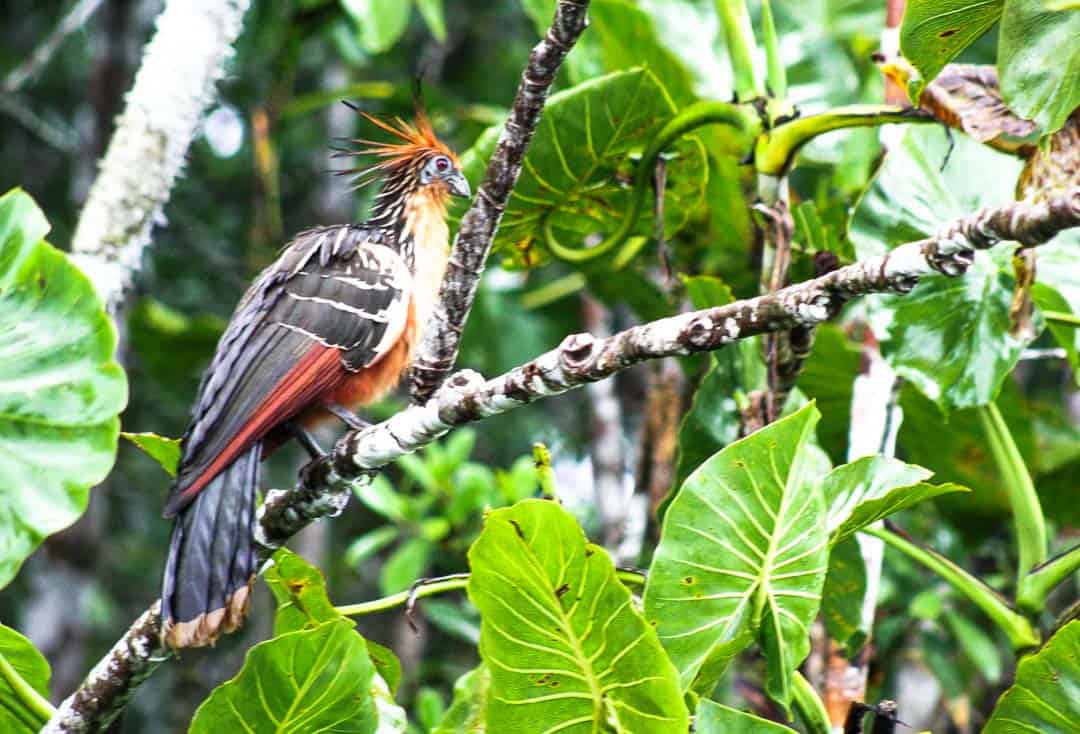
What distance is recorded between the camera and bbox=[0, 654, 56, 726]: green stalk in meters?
2.24

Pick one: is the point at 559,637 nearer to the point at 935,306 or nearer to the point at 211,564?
the point at 211,564

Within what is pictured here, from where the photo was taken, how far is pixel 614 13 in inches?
143

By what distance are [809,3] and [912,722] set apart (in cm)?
249

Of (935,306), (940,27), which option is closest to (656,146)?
(935,306)

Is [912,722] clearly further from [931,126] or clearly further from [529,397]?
[529,397]

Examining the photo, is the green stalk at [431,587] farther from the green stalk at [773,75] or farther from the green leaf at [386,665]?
the green stalk at [773,75]

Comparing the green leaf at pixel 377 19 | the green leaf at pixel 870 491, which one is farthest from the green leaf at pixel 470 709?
the green leaf at pixel 377 19

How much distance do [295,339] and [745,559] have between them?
134 cm

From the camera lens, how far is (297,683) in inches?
86.0

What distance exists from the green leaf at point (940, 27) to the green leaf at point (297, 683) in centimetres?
135

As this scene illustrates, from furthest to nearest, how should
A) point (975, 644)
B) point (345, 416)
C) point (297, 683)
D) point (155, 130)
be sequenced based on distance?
point (975, 644) < point (155, 130) < point (345, 416) < point (297, 683)

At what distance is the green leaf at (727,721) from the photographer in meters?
2.02

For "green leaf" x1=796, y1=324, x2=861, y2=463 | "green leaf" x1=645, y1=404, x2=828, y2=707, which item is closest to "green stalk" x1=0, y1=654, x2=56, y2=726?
"green leaf" x1=645, y1=404, x2=828, y2=707

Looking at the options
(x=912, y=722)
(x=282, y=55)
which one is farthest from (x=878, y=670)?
(x=282, y=55)
